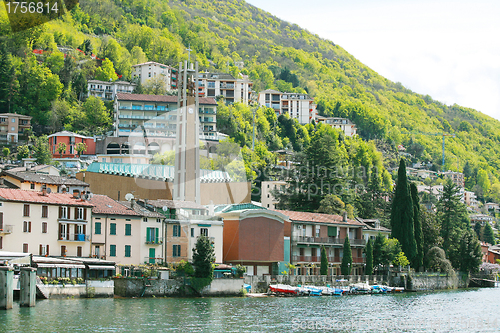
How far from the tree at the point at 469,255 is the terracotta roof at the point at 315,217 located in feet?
58.2

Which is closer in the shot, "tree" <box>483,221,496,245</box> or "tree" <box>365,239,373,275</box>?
"tree" <box>365,239,373,275</box>

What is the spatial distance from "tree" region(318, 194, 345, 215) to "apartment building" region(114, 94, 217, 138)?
44.3 metres

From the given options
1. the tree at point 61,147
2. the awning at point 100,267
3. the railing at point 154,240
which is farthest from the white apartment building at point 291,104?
the awning at point 100,267

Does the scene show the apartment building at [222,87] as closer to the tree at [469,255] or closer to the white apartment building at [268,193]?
the white apartment building at [268,193]

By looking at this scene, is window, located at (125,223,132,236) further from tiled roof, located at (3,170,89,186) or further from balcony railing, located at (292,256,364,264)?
balcony railing, located at (292,256,364,264)

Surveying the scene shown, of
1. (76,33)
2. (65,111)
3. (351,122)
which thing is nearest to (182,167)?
(65,111)

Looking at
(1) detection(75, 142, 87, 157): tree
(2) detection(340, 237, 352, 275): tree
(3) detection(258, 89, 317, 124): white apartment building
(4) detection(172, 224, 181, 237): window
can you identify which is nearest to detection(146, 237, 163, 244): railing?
(4) detection(172, 224, 181, 237): window

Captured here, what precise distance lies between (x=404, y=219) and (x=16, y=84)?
276 feet

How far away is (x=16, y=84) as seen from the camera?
131m

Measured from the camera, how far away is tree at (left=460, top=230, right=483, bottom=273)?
8856 centimetres

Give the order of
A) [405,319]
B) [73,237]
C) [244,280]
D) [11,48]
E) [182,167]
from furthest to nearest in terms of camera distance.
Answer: [11,48]
[182,167]
[244,280]
[73,237]
[405,319]

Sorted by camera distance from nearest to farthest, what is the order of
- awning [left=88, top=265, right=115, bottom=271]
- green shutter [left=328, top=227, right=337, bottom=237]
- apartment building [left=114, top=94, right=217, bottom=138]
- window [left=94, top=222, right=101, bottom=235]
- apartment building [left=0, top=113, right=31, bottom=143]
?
awning [left=88, top=265, right=115, bottom=271]
window [left=94, top=222, right=101, bottom=235]
green shutter [left=328, top=227, right=337, bottom=237]
apartment building [left=0, top=113, right=31, bottom=143]
apartment building [left=114, top=94, right=217, bottom=138]

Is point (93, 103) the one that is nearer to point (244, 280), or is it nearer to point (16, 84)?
point (16, 84)

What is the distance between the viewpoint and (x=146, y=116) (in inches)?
5098
